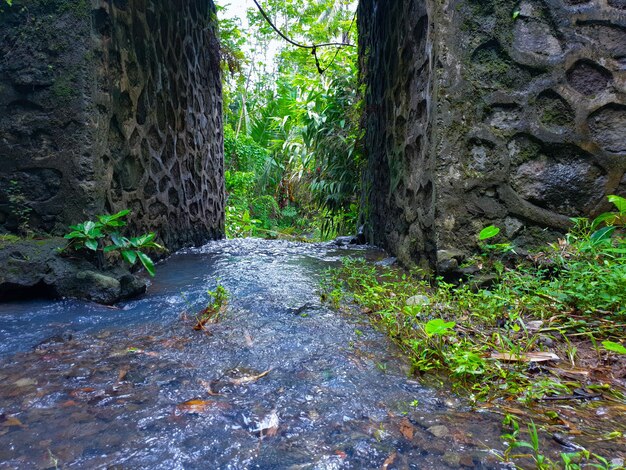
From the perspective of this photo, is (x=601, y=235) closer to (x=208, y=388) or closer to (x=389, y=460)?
(x=389, y=460)

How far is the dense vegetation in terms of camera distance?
6.75m

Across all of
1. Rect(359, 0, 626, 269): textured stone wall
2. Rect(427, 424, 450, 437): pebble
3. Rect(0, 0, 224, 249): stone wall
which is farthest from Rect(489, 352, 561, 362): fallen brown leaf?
Rect(0, 0, 224, 249): stone wall

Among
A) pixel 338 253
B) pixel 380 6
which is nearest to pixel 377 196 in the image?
pixel 338 253

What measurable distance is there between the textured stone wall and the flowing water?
1.11m

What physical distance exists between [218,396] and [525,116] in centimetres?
228

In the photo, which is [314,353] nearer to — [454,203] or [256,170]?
[454,203]

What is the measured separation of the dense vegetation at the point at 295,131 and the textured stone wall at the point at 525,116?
126 inches

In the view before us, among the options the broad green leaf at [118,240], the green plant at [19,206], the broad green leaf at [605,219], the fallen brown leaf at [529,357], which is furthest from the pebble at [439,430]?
the green plant at [19,206]

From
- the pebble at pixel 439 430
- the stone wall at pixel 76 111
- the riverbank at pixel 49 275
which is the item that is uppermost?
the stone wall at pixel 76 111

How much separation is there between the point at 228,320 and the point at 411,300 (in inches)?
36.9

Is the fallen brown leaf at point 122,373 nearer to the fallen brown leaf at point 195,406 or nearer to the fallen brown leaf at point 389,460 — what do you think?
the fallen brown leaf at point 195,406

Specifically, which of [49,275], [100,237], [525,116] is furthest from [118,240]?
[525,116]

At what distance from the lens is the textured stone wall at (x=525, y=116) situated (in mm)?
2416

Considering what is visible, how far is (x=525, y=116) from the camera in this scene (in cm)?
244
